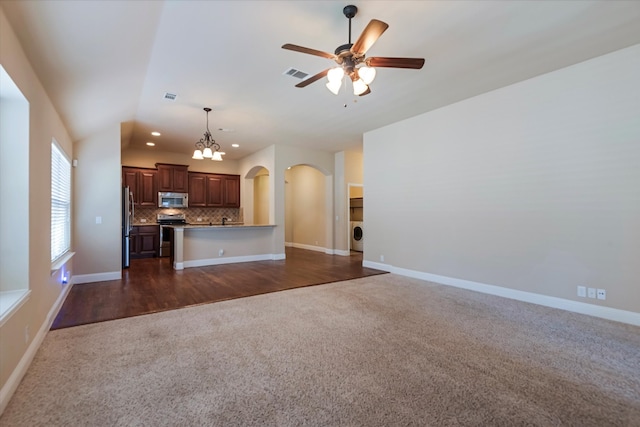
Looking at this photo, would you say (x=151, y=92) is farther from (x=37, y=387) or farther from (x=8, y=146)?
(x=37, y=387)

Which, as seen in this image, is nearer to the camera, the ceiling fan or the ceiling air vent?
the ceiling fan

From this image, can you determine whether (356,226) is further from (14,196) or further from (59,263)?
(14,196)

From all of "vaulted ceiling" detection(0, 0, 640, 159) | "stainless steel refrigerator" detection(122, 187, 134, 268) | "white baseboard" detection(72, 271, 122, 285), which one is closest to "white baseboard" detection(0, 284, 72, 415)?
"white baseboard" detection(72, 271, 122, 285)

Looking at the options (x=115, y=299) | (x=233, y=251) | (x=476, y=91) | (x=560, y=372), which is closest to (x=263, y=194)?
(x=233, y=251)

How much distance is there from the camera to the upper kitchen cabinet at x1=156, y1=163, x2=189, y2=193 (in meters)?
7.90

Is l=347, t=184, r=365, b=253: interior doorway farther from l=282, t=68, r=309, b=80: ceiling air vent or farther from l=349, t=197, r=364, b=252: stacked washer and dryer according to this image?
l=282, t=68, r=309, b=80: ceiling air vent

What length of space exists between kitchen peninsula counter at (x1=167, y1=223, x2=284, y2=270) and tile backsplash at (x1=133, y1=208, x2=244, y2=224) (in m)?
1.78

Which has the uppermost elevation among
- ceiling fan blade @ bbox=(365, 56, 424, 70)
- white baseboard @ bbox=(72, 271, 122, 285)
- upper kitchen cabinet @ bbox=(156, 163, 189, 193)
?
ceiling fan blade @ bbox=(365, 56, 424, 70)

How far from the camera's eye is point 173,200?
8.09m

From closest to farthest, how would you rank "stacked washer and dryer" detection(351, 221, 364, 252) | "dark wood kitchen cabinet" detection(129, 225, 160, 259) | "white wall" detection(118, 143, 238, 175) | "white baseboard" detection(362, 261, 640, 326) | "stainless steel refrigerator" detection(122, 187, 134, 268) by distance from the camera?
"white baseboard" detection(362, 261, 640, 326), "stainless steel refrigerator" detection(122, 187, 134, 268), "dark wood kitchen cabinet" detection(129, 225, 160, 259), "white wall" detection(118, 143, 238, 175), "stacked washer and dryer" detection(351, 221, 364, 252)

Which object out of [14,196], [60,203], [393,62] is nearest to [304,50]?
[393,62]

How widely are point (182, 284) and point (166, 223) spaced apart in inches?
152

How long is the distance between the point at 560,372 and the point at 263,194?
374 inches

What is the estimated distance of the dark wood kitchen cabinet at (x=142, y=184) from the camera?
299 inches
